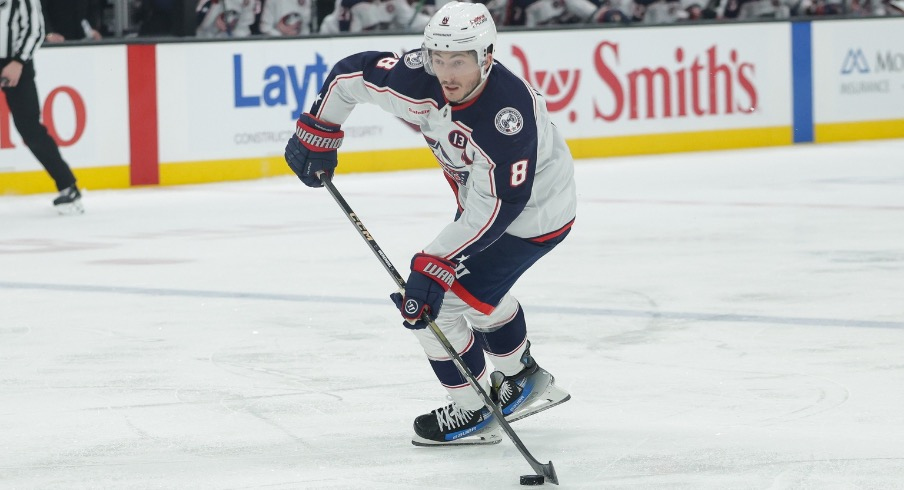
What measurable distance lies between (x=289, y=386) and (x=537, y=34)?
8.06 m

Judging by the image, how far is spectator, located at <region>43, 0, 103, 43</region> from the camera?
10.1 metres

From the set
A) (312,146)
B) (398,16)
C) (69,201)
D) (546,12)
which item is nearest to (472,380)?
(312,146)

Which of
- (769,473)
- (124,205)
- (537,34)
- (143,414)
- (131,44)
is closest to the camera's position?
(769,473)

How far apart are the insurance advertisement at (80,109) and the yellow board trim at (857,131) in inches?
244

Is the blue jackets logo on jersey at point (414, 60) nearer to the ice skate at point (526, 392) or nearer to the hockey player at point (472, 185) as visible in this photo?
the hockey player at point (472, 185)

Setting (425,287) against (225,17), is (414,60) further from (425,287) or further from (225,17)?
(225,17)

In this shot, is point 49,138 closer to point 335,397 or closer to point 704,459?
point 335,397

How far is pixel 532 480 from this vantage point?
3.26 metres

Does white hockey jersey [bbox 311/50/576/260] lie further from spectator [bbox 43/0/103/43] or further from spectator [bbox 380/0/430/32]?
spectator [bbox 380/0/430/32]

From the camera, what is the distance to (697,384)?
4.25 metres

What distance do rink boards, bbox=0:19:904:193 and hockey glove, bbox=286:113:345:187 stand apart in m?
6.27

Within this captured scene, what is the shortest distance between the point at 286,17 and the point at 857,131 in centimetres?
535

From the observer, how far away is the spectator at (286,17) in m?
11.0

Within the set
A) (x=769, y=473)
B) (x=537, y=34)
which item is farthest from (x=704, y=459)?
(x=537, y=34)
